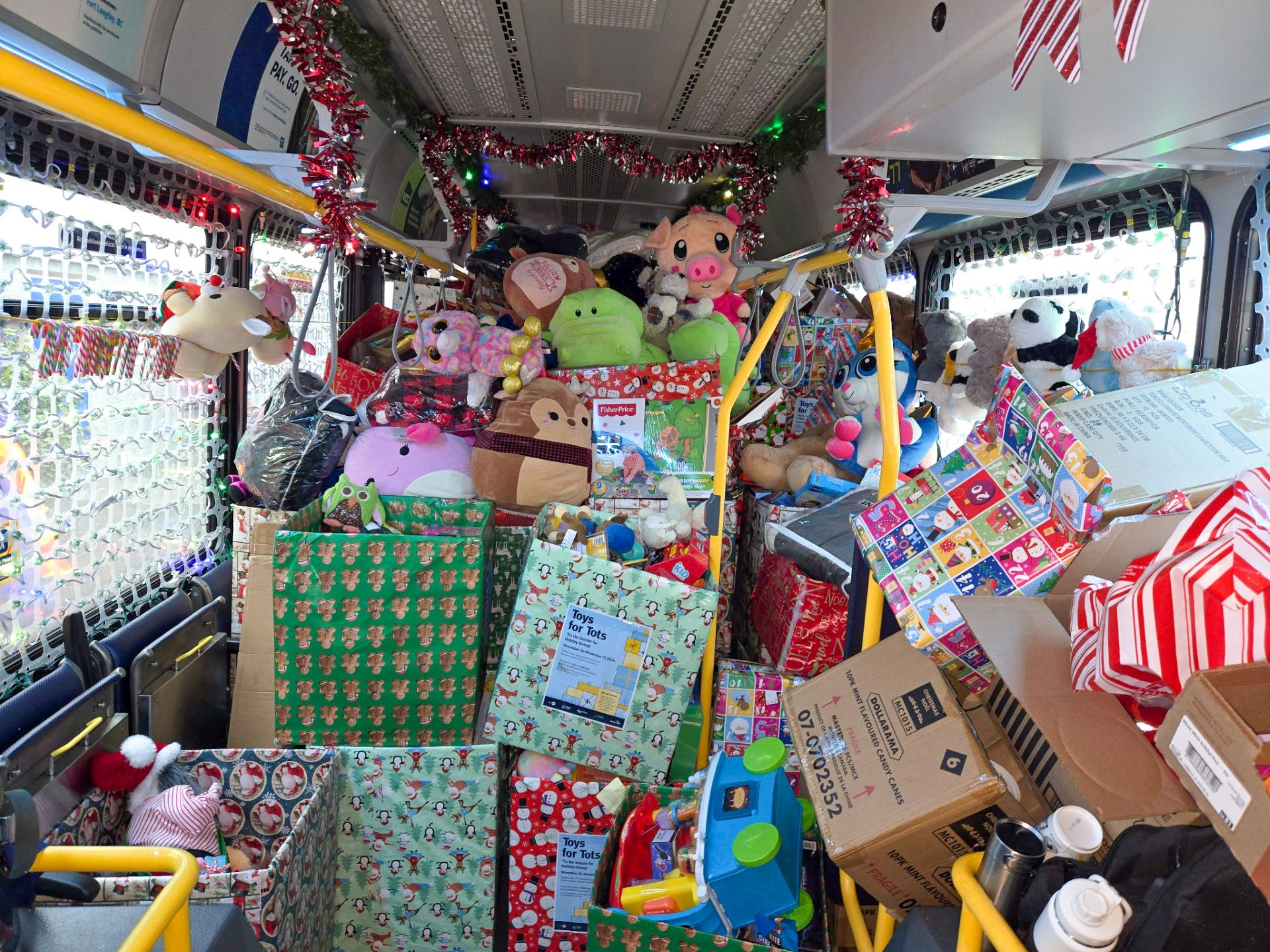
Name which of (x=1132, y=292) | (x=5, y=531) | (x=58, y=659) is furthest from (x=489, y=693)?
(x=1132, y=292)

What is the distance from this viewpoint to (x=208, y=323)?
2.30 metres

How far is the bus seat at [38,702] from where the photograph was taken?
166cm

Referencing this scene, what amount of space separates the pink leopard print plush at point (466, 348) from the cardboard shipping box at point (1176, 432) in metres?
1.66

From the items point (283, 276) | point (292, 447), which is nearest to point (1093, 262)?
point (292, 447)

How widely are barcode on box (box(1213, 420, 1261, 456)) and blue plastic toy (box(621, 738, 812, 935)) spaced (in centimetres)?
116

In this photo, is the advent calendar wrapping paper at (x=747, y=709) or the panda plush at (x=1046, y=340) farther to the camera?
the panda plush at (x=1046, y=340)

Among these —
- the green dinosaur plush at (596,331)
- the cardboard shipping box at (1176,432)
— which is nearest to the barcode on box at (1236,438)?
the cardboard shipping box at (1176,432)

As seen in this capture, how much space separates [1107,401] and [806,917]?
1364 mm

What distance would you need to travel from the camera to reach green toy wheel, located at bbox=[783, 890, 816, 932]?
160 centimetres

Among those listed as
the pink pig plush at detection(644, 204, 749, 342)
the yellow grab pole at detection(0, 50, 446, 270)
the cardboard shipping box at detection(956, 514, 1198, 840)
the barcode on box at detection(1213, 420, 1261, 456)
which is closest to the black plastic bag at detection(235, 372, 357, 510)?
the yellow grab pole at detection(0, 50, 446, 270)

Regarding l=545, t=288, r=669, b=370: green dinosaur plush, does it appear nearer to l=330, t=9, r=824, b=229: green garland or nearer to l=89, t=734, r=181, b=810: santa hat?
l=330, t=9, r=824, b=229: green garland

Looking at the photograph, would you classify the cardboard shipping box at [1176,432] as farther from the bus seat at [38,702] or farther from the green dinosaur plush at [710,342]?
the bus seat at [38,702]

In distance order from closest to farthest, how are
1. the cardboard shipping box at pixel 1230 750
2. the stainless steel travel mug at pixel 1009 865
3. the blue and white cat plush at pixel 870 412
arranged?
the cardboard shipping box at pixel 1230 750
the stainless steel travel mug at pixel 1009 865
the blue and white cat plush at pixel 870 412

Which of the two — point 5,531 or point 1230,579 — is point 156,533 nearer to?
point 5,531
